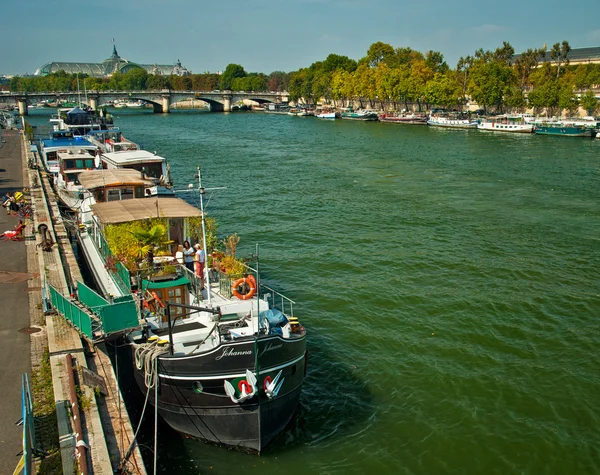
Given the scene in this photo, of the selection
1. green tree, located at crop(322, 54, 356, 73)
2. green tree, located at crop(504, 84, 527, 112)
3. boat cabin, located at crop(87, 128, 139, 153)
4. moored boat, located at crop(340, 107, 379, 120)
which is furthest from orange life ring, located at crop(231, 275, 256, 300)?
green tree, located at crop(322, 54, 356, 73)

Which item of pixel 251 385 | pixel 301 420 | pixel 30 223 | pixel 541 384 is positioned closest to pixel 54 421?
pixel 251 385

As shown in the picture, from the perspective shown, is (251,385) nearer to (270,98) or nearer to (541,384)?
(541,384)

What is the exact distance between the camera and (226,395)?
14586 millimetres

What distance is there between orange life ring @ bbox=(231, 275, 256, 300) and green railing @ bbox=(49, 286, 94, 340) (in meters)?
4.31

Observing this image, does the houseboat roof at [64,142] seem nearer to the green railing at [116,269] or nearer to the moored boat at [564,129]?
the green railing at [116,269]

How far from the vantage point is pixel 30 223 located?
31.0 m

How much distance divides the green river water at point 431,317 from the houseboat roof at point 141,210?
6.66 m

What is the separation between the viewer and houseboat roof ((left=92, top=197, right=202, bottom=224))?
2064cm

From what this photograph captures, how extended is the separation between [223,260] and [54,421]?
308 inches

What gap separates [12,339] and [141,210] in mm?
6756

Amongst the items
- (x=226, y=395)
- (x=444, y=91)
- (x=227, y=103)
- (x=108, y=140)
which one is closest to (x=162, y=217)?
(x=226, y=395)

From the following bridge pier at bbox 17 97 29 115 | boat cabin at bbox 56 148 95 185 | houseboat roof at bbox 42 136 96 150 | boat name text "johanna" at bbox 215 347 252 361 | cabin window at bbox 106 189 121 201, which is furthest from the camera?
bridge pier at bbox 17 97 29 115

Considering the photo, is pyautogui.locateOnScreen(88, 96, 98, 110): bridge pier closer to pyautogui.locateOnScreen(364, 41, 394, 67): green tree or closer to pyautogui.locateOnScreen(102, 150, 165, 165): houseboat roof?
pyautogui.locateOnScreen(364, 41, 394, 67): green tree

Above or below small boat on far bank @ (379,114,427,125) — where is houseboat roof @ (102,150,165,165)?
below
